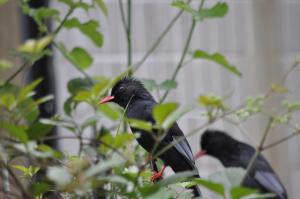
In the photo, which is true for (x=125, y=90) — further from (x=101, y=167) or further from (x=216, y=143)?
(x=101, y=167)

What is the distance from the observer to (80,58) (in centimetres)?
241

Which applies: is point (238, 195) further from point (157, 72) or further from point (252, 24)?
point (252, 24)

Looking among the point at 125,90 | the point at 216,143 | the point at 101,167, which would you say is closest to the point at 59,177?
the point at 101,167

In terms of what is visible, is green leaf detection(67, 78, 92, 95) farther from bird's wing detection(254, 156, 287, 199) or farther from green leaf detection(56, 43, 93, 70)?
bird's wing detection(254, 156, 287, 199)

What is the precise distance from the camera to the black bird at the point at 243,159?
8.16 ft

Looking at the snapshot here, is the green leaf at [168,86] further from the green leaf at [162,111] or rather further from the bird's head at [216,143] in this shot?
the green leaf at [162,111]

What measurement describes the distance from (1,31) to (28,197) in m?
3.82

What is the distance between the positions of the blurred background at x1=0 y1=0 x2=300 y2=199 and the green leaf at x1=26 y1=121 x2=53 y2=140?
11.8 ft

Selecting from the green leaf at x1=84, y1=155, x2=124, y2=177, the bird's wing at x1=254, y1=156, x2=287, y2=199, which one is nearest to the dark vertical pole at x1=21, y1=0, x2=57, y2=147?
the bird's wing at x1=254, y1=156, x2=287, y2=199

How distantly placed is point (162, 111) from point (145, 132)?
1.83 m

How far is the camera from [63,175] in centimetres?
97

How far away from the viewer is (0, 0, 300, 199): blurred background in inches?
191

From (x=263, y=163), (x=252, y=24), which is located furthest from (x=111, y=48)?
(x=263, y=163)

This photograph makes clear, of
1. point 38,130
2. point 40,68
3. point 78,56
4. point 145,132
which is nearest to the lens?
point 38,130
